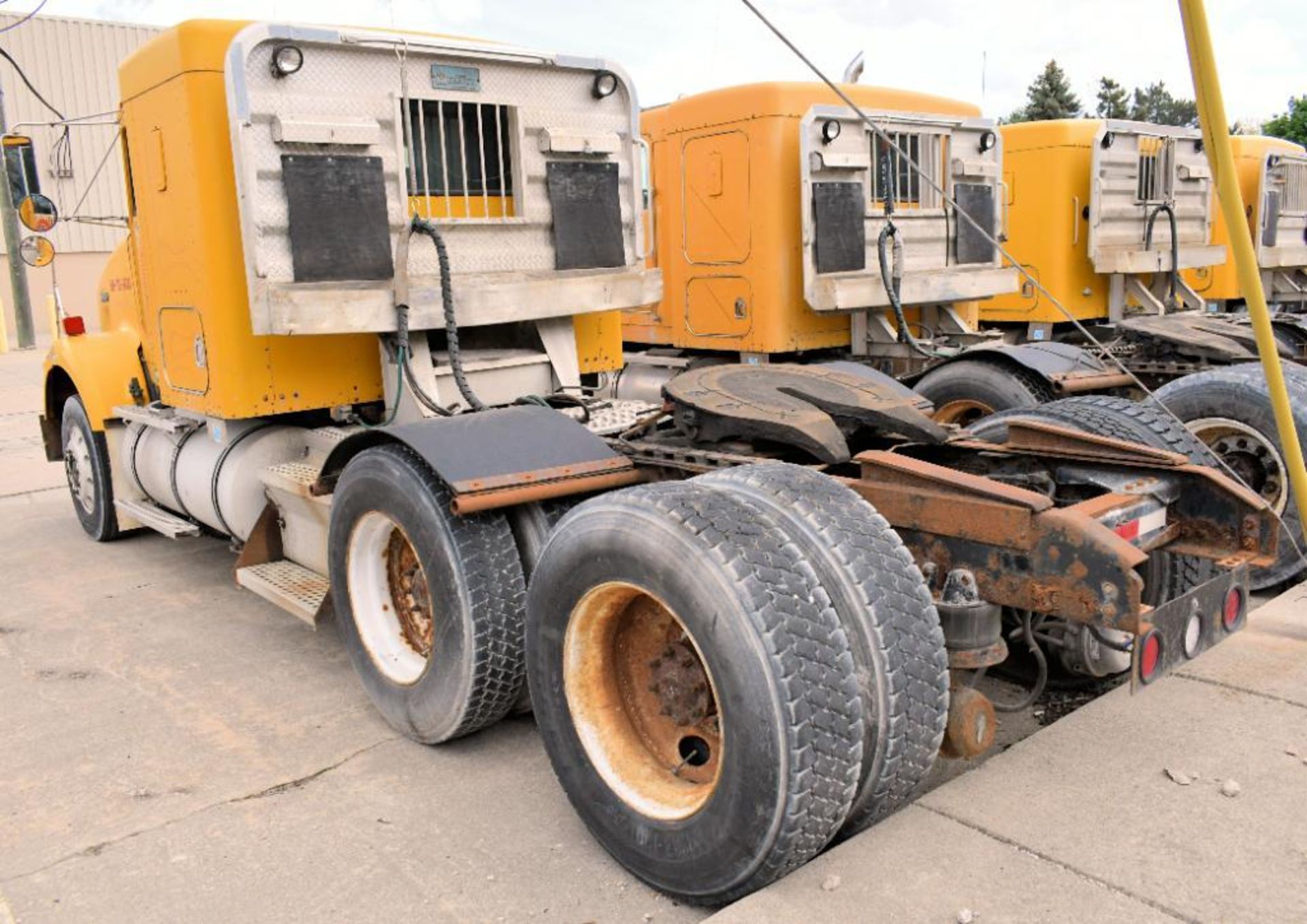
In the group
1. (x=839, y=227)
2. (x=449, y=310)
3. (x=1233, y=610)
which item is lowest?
(x=1233, y=610)

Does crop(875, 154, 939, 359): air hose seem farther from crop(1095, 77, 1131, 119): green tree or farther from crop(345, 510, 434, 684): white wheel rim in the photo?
crop(1095, 77, 1131, 119): green tree

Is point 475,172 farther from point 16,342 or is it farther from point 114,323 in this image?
point 16,342

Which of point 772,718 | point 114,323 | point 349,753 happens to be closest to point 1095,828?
point 772,718

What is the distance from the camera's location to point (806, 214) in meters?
7.22

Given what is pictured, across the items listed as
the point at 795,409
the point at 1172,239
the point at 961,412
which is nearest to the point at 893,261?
the point at 961,412

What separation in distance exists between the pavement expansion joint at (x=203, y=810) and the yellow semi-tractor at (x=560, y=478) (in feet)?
0.72

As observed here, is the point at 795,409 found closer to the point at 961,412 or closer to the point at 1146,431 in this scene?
the point at 1146,431

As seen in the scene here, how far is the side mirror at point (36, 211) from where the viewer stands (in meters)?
6.11

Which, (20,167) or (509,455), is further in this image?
(20,167)

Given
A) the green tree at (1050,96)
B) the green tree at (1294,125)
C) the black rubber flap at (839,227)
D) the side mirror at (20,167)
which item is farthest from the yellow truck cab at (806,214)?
the green tree at (1050,96)

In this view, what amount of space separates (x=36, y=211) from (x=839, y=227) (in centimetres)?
477

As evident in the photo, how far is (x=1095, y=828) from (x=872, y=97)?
576 centimetres

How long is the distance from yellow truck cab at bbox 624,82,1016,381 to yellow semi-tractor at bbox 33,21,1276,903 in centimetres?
178

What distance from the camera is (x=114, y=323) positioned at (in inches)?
273
